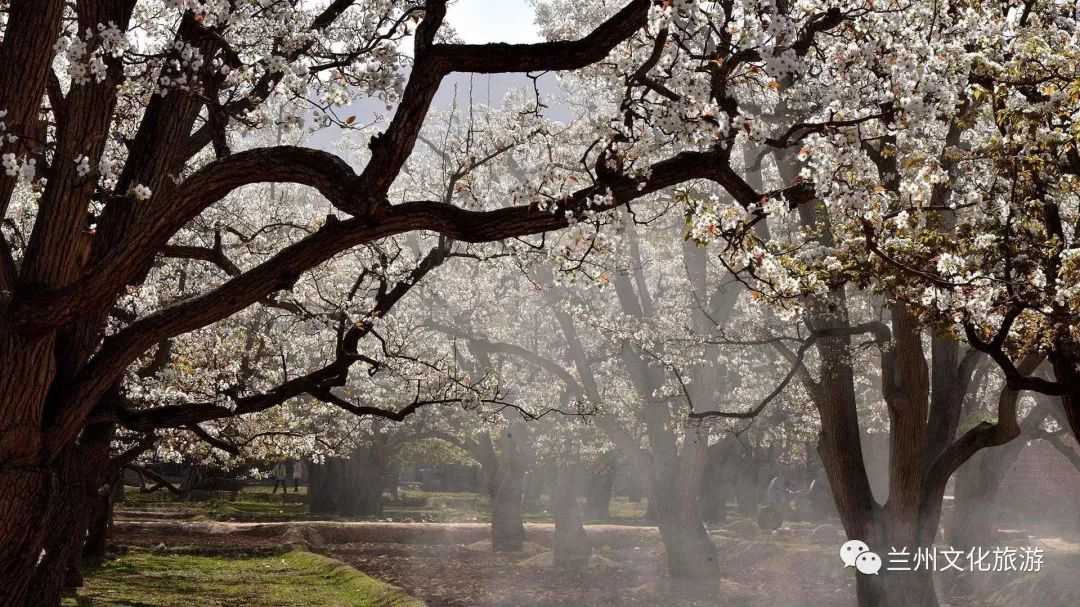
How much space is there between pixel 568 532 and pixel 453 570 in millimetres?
3359

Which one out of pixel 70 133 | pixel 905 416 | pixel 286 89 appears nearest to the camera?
pixel 286 89

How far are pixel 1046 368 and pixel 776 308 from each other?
1214 centimetres

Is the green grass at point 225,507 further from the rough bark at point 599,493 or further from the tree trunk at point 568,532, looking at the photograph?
the rough bark at point 599,493

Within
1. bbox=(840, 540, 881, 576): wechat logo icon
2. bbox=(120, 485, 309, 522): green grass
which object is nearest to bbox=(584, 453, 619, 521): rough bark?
bbox=(120, 485, 309, 522): green grass

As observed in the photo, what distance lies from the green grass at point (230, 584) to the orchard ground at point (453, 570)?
33 millimetres

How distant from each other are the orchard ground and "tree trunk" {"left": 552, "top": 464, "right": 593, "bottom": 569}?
502mm

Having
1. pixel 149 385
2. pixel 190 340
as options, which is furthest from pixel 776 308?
pixel 190 340

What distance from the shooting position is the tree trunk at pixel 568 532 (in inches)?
906

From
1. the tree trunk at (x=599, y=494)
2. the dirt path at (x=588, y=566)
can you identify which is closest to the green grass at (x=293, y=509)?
the tree trunk at (x=599, y=494)

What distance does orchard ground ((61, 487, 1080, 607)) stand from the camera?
51.5 ft

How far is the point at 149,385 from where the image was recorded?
1232 centimetres

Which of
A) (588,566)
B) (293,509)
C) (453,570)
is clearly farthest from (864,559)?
(293,509)

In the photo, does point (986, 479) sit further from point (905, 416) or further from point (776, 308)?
point (776, 308)

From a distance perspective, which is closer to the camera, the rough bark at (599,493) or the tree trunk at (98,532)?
the tree trunk at (98,532)
